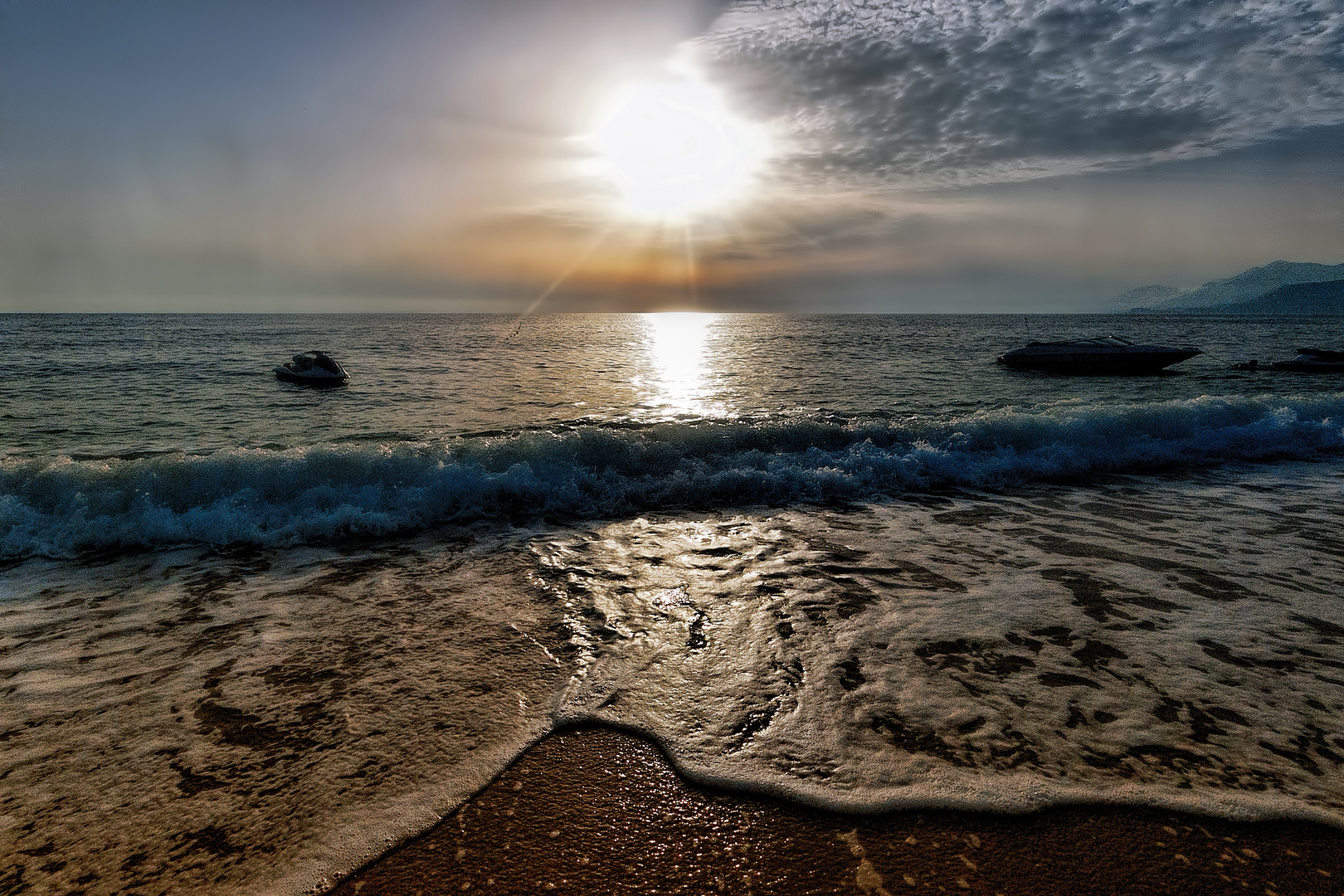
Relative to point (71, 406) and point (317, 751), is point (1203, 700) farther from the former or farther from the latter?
point (71, 406)

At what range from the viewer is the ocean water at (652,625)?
329cm

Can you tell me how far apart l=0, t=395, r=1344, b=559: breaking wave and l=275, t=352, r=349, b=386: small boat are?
1233 centimetres

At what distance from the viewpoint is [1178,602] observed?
18.2ft

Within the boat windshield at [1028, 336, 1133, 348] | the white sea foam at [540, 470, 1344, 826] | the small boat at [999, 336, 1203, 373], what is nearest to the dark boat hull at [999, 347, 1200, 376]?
the small boat at [999, 336, 1203, 373]

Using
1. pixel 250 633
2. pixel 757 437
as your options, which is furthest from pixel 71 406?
pixel 757 437

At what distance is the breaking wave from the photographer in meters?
7.83

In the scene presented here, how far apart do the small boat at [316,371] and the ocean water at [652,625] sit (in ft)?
27.6

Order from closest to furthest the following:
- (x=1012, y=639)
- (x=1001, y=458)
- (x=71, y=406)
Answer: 1. (x=1012, y=639)
2. (x=1001, y=458)
3. (x=71, y=406)

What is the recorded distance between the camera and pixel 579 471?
31.9 ft

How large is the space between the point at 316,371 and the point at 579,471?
1655 centimetres

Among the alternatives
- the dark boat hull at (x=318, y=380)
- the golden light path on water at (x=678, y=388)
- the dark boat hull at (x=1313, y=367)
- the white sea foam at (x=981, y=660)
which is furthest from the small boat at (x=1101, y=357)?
the dark boat hull at (x=318, y=380)

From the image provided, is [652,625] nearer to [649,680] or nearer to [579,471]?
→ [649,680]

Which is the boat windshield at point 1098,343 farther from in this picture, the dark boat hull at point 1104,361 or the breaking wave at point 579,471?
the breaking wave at point 579,471

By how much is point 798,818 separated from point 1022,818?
1.18m
